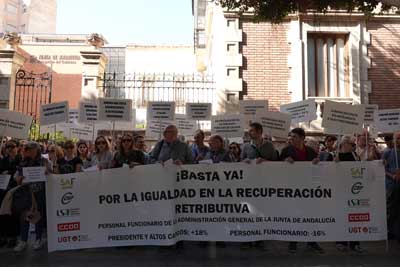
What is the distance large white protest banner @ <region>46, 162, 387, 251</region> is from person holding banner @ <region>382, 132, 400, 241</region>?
0.79m

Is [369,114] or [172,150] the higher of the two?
[369,114]

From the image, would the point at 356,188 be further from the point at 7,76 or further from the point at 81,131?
the point at 7,76

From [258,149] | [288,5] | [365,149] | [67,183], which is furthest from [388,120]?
[67,183]

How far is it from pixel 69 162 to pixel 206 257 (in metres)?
2.78

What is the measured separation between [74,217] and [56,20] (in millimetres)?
73193

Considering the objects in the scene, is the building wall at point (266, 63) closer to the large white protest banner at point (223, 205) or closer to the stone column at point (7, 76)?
the stone column at point (7, 76)

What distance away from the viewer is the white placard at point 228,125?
9.56 m

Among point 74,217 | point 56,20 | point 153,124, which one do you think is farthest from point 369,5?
point 56,20

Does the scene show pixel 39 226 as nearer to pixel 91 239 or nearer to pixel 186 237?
pixel 91 239

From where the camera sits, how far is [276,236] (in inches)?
293

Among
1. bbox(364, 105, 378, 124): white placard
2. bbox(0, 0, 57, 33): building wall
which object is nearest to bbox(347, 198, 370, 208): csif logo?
bbox(364, 105, 378, 124): white placard

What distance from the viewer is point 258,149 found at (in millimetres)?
8008

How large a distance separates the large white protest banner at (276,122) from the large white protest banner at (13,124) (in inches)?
167

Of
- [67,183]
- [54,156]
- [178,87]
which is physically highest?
[178,87]
